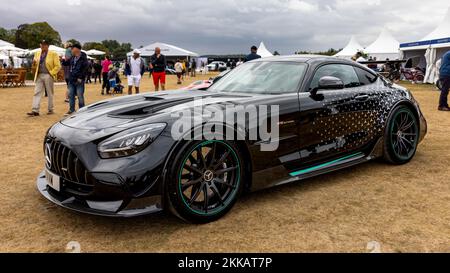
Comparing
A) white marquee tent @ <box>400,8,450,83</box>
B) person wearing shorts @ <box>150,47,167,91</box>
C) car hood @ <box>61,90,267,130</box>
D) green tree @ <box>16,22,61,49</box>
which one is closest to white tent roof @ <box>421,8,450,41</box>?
white marquee tent @ <box>400,8,450,83</box>

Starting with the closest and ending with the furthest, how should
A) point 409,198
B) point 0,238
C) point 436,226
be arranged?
point 0,238 → point 436,226 → point 409,198

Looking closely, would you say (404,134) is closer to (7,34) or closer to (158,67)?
(158,67)

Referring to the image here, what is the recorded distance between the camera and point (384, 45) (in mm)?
30469

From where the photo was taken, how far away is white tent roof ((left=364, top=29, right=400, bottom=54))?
2981cm

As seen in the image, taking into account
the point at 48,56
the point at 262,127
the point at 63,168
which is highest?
the point at 48,56

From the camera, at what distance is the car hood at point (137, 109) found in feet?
9.67

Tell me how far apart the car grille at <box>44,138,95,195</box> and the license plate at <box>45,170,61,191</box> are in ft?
0.11

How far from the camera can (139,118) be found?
297 centimetres

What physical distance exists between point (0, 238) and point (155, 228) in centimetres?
112

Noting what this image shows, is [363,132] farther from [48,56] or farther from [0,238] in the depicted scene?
[48,56]

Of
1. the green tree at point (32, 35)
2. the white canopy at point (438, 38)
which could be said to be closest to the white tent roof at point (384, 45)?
the white canopy at point (438, 38)

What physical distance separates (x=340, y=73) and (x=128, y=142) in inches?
102
